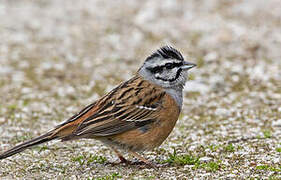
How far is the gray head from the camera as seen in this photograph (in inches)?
303

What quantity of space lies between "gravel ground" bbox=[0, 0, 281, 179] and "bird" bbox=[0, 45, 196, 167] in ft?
1.44

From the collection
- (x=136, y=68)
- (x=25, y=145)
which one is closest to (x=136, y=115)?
(x=25, y=145)

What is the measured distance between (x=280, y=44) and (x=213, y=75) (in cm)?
195

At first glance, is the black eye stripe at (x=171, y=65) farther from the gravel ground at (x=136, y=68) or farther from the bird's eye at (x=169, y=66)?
the gravel ground at (x=136, y=68)

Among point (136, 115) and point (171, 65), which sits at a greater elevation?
point (171, 65)

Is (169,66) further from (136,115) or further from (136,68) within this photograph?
(136,68)

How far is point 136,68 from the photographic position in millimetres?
12336

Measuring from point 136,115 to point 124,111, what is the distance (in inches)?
6.9

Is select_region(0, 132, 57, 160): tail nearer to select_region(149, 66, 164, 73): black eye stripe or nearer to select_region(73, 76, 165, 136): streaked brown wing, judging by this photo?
select_region(73, 76, 165, 136): streaked brown wing

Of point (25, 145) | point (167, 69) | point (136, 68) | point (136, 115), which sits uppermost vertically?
point (136, 68)

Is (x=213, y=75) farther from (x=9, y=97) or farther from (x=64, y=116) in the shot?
(x=9, y=97)

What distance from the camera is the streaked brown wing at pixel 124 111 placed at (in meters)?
7.11

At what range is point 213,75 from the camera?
11656mm

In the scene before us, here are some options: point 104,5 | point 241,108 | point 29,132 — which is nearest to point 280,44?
point 241,108
